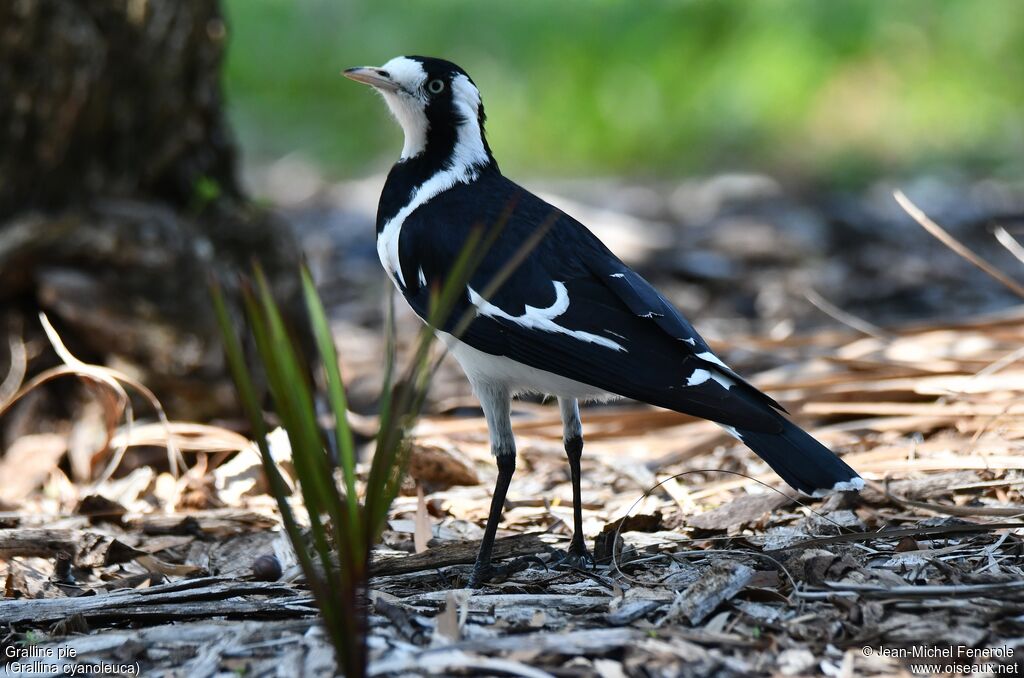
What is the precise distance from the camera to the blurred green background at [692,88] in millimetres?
8625

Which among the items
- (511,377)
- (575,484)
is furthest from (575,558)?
(511,377)

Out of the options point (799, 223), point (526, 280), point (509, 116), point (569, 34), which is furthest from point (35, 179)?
point (569, 34)

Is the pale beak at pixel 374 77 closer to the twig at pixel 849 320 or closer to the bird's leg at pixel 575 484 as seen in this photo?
the bird's leg at pixel 575 484

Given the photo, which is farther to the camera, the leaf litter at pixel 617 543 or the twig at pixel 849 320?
the twig at pixel 849 320

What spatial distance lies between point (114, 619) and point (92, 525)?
0.87m

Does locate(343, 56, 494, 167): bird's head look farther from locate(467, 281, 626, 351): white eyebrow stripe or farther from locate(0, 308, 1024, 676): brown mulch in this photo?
locate(0, 308, 1024, 676): brown mulch

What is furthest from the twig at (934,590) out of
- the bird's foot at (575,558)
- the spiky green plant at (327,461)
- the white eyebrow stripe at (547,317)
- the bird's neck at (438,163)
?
the bird's neck at (438,163)

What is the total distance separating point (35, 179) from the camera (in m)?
4.04

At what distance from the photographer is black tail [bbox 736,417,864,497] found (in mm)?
2561

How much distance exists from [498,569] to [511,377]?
1.55 feet

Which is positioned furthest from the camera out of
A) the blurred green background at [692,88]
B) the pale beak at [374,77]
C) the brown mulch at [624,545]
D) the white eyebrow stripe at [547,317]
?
the blurred green background at [692,88]

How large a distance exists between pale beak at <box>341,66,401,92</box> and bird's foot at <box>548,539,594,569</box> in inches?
55.7

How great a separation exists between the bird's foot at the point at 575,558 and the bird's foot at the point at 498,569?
40 millimetres

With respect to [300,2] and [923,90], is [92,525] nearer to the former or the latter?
[923,90]
